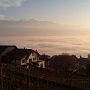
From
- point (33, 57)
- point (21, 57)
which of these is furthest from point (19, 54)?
point (33, 57)

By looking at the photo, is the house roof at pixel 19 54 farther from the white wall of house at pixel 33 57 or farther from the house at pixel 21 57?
the white wall of house at pixel 33 57

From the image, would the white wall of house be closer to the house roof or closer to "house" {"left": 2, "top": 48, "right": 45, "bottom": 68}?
"house" {"left": 2, "top": 48, "right": 45, "bottom": 68}

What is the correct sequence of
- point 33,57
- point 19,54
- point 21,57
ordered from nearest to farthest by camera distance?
1. point 21,57
2. point 19,54
3. point 33,57

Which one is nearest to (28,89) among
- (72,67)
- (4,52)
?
(72,67)

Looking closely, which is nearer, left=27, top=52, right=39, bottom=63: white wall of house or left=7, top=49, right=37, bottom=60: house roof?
left=7, top=49, right=37, bottom=60: house roof

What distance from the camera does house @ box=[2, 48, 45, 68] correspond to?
50991 mm

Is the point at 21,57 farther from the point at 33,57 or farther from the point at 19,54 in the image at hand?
the point at 33,57

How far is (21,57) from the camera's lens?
51.1 meters

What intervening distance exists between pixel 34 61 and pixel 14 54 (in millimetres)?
4433

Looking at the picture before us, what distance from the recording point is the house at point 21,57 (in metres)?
51.0

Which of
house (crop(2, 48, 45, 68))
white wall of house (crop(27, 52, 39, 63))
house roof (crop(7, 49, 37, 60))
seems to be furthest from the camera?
white wall of house (crop(27, 52, 39, 63))

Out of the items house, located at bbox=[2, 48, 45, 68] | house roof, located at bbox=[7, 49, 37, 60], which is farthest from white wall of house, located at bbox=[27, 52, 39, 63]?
house roof, located at bbox=[7, 49, 37, 60]

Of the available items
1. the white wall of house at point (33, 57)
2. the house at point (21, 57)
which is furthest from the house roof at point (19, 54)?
the white wall of house at point (33, 57)

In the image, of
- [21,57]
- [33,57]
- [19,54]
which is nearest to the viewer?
[21,57]
